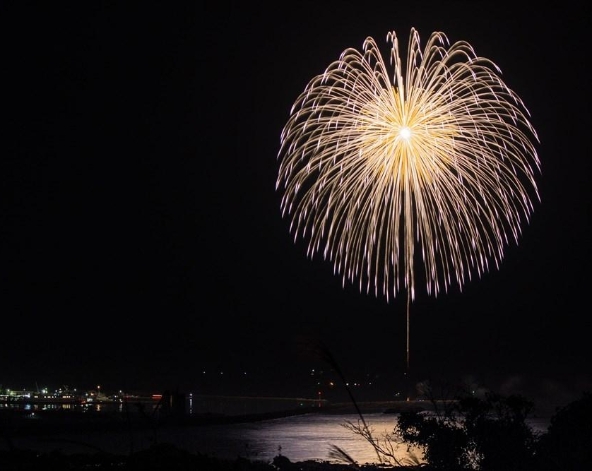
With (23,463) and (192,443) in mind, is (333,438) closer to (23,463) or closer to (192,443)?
(192,443)

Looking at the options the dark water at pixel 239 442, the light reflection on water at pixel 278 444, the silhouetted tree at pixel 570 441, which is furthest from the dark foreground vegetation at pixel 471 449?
the light reflection on water at pixel 278 444

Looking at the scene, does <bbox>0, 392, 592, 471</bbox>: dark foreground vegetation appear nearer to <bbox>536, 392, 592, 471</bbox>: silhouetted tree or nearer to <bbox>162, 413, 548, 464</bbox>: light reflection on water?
<bbox>536, 392, 592, 471</bbox>: silhouetted tree

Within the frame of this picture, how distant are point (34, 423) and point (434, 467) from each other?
25.0 meters

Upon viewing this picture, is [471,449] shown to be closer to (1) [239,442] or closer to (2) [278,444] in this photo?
(2) [278,444]

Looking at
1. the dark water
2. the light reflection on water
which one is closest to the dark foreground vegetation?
the dark water

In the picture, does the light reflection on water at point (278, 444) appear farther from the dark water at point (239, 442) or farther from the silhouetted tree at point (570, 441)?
the silhouetted tree at point (570, 441)

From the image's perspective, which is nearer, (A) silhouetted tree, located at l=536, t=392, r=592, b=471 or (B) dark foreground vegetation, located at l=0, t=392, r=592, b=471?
(A) silhouetted tree, located at l=536, t=392, r=592, b=471

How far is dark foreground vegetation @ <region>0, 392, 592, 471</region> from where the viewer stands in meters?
15.1

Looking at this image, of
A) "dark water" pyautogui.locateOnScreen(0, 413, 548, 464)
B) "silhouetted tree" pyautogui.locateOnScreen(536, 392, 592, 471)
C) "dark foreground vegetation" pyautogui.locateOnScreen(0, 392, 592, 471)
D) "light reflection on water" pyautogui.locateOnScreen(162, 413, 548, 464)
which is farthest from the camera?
"dark water" pyautogui.locateOnScreen(0, 413, 548, 464)

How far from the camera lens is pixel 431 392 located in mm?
14016

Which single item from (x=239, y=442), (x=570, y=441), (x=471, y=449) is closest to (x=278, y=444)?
(x=239, y=442)

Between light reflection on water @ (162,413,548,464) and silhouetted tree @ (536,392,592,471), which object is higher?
silhouetted tree @ (536,392,592,471)

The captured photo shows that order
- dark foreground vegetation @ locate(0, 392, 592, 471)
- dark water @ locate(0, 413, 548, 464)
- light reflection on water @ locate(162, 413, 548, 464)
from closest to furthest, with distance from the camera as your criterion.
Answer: dark foreground vegetation @ locate(0, 392, 592, 471)
light reflection on water @ locate(162, 413, 548, 464)
dark water @ locate(0, 413, 548, 464)

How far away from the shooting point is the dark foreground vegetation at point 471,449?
15.1 metres
